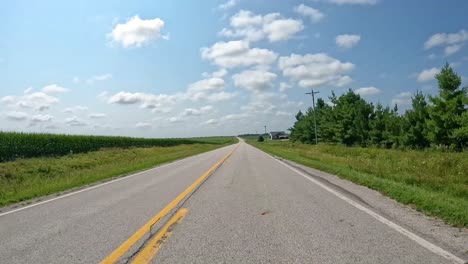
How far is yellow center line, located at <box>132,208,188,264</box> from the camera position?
492cm

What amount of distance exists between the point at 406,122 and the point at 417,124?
2.05 metres

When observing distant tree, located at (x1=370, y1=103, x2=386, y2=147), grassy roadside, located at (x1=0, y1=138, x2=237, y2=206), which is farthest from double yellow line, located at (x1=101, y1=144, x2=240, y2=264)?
distant tree, located at (x1=370, y1=103, x2=386, y2=147)

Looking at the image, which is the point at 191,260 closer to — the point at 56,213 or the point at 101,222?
the point at 101,222

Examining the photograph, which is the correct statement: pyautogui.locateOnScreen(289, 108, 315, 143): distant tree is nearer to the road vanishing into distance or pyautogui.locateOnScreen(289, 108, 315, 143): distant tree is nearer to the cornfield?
the cornfield

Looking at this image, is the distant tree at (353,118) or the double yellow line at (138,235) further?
the distant tree at (353,118)

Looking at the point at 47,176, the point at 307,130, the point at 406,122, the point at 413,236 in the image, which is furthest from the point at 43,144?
the point at 307,130

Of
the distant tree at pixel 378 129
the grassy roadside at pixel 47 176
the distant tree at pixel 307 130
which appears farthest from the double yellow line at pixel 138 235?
the distant tree at pixel 307 130

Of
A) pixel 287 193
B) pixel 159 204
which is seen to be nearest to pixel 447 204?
pixel 287 193

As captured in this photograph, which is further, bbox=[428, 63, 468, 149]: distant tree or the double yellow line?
bbox=[428, 63, 468, 149]: distant tree

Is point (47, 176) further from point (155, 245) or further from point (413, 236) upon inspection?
point (413, 236)

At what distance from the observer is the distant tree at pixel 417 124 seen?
37.5 meters

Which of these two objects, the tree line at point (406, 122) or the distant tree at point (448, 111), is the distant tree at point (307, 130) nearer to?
the tree line at point (406, 122)

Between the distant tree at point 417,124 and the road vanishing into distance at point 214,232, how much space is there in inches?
1198

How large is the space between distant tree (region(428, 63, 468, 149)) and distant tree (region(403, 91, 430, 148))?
318 cm
